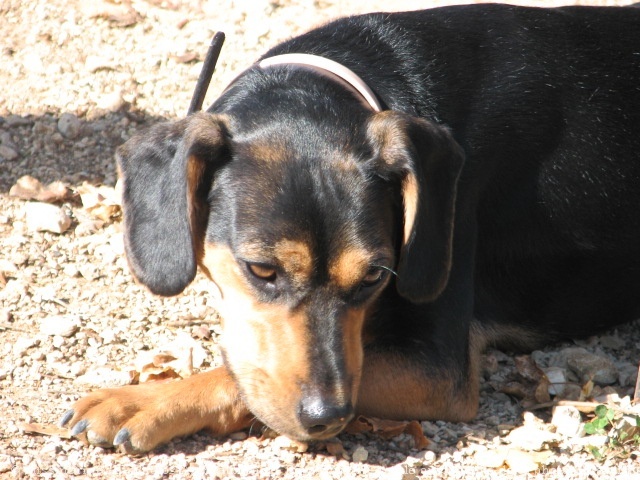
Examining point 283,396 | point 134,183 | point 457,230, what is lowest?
point 283,396

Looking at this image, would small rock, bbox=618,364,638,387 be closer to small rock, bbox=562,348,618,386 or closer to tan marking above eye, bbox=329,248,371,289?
small rock, bbox=562,348,618,386

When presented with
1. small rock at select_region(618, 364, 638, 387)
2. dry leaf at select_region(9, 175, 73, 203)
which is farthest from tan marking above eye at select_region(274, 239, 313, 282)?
dry leaf at select_region(9, 175, 73, 203)

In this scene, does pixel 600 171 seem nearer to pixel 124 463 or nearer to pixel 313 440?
pixel 313 440

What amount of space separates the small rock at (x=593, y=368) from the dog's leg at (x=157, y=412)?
6.49ft

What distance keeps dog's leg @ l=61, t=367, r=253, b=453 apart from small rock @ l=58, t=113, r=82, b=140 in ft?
Result: 10.1

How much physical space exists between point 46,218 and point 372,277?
2907mm

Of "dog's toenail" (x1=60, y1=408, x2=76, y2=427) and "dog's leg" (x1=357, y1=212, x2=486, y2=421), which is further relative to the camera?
"dog's leg" (x1=357, y1=212, x2=486, y2=421)

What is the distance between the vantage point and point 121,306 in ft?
19.3

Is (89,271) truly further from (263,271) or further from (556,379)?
(556,379)

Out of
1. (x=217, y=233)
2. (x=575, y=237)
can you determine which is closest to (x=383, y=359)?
(x=217, y=233)

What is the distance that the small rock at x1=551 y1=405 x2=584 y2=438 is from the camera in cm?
484

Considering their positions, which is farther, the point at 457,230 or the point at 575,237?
the point at 575,237

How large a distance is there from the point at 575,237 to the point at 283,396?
2.22m

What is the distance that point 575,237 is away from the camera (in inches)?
219
